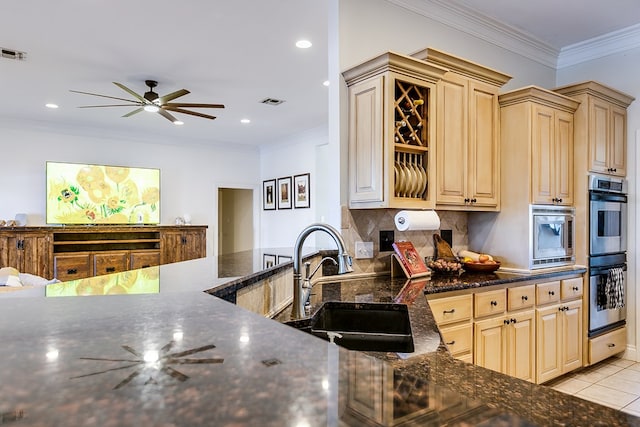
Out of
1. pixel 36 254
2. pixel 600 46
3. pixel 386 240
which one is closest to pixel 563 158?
pixel 600 46

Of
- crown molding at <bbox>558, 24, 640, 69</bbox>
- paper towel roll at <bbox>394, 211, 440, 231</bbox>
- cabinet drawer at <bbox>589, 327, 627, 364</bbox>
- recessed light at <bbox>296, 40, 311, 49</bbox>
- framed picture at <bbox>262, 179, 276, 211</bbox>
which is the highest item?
crown molding at <bbox>558, 24, 640, 69</bbox>

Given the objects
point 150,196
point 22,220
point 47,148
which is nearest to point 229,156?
point 150,196

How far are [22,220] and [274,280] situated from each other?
555cm

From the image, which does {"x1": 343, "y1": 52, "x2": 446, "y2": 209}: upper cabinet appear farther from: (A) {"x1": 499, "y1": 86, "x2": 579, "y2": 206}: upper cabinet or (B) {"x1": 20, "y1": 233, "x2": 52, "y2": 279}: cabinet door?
(B) {"x1": 20, "y1": 233, "x2": 52, "y2": 279}: cabinet door

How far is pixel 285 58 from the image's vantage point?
12.8ft

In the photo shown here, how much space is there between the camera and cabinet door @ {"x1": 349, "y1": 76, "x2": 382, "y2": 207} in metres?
2.58

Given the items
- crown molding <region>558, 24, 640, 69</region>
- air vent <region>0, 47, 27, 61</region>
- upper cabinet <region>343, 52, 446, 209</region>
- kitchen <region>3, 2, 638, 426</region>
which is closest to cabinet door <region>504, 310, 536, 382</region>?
upper cabinet <region>343, 52, 446, 209</region>

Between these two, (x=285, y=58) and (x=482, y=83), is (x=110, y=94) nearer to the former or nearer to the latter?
(x=285, y=58)

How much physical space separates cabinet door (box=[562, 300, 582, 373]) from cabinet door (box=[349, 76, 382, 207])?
6.22 ft

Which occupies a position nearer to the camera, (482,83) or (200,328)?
(200,328)

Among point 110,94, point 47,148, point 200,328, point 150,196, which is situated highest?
point 110,94

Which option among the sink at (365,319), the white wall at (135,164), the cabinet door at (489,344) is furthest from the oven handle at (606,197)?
the white wall at (135,164)

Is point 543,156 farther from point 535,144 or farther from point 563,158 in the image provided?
point 563,158

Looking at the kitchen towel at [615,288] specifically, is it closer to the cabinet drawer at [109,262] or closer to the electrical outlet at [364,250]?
the electrical outlet at [364,250]
